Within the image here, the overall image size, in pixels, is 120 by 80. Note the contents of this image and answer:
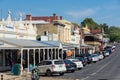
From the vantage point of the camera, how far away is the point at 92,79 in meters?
32.6

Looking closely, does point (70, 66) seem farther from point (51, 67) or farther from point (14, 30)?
point (14, 30)

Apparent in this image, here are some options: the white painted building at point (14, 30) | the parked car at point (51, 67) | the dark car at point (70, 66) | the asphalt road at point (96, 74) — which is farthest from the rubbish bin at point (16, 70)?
the dark car at point (70, 66)

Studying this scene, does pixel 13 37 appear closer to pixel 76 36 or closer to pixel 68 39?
pixel 68 39

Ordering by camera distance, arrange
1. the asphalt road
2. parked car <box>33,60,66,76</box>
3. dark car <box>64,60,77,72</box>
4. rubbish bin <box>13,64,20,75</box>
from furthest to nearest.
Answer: dark car <box>64,60,77,72</box>
parked car <box>33,60,66,76</box>
rubbish bin <box>13,64,20,75</box>
the asphalt road

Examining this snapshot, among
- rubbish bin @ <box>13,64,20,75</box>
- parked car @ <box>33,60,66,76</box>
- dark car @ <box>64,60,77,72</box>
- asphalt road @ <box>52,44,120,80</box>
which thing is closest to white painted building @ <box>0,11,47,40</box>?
rubbish bin @ <box>13,64,20,75</box>

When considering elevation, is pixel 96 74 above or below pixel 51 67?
below

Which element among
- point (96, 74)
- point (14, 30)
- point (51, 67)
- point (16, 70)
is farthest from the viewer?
point (14, 30)

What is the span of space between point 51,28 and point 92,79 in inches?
1760

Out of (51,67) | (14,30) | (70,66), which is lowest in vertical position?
(70,66)

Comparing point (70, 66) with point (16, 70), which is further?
point (70, 66)

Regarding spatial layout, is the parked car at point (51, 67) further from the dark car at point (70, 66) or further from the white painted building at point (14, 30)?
the white painted building at point (14, 30)

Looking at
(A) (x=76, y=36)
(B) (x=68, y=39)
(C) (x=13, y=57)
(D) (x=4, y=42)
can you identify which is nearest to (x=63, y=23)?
(B) (x=68, y=39)

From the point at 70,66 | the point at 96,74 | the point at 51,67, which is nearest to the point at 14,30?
the point at 70,66

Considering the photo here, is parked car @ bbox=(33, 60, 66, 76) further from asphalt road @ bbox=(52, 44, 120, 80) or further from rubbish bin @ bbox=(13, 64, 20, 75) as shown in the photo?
rubbish bin @ bbox=(13, 64, 20, 75)
